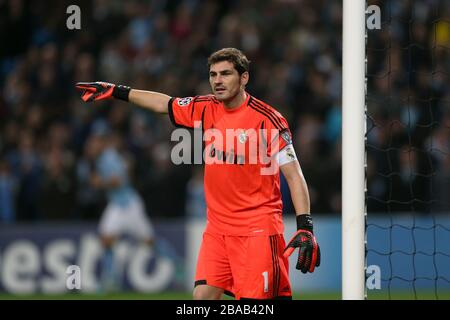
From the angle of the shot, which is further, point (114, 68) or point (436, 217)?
point (114, 68)

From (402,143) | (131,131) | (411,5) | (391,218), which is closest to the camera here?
(391,218)

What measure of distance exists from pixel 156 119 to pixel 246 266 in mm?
7257

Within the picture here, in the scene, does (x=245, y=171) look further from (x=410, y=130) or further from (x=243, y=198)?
(x=410, y=130)

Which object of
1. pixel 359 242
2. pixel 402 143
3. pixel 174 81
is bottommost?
pixel 359 242

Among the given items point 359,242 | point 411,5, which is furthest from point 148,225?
point 359,242

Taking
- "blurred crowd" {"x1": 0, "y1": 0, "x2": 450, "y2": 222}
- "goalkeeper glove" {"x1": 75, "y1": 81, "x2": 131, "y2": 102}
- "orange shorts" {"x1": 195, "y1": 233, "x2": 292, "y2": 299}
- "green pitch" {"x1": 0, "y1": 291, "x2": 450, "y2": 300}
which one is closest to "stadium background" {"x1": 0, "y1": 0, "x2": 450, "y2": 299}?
"blurred crowd" {"x1": 0, "y1": 0, "x2": 450, "y2": 222}

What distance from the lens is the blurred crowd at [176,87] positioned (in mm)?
12430

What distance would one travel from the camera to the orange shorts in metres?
6.37

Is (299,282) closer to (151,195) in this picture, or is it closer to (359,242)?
(151,195)

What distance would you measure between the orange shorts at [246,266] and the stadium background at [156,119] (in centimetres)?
468

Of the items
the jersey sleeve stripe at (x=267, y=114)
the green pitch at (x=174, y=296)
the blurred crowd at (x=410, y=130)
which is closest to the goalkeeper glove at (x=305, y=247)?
the jersey sleeve stripe at (x=267, y=114)

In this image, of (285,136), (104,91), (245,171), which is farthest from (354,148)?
(104,91)

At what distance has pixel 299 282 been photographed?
39.6 ft

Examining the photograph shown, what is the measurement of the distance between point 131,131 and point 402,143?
11.2 ft
